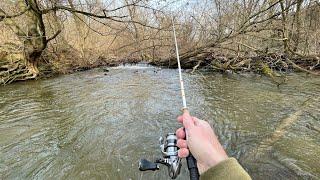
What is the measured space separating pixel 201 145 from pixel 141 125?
14.6 ft

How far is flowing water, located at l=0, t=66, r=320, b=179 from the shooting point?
14.2ft

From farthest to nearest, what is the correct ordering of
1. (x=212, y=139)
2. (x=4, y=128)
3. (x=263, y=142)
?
(x=4, y=128) → (x=263, y=142) → (x=212, y=139)

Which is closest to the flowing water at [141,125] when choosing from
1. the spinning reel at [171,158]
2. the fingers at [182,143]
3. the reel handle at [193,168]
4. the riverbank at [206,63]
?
the riverbank at [206,63]

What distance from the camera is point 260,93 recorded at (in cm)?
806

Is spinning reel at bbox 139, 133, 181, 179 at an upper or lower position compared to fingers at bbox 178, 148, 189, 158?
lower

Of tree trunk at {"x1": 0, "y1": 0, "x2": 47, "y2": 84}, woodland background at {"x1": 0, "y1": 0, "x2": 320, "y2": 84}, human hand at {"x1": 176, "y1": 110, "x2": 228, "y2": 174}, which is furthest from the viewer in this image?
tree trunk at {"x1": 0, "y1": 0, "x2": 47, "y2": 84}

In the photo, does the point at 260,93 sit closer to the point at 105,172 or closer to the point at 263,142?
the point at 263,142

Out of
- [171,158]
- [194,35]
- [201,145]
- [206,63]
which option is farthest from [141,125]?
[194,35]

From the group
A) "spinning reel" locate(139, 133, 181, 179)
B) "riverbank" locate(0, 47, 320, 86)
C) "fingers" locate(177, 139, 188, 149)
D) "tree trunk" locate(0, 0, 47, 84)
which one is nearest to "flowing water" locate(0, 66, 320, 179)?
"riverbank" locate(0, 47, 320, 86)

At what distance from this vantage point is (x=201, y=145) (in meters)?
1.54

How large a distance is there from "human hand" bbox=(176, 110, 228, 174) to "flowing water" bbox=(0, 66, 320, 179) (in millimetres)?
2405

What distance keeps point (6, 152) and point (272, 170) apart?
383 centimetres

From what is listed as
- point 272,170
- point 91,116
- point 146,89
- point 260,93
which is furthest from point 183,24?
point 272,170

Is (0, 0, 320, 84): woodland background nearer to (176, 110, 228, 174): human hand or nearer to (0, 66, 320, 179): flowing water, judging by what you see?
(0, 66, 320, 179): flowing water
